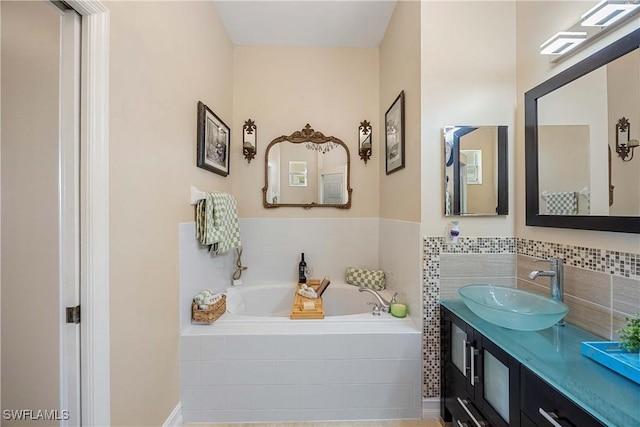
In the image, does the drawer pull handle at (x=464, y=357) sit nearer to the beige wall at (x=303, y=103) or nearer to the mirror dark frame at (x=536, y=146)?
the mirror dark frame at (x=536, y=146)

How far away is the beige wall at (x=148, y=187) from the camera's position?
3.81ft

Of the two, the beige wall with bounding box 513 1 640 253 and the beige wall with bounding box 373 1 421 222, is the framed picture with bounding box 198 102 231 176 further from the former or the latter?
the beige wall with bounding box 513 1 640 253

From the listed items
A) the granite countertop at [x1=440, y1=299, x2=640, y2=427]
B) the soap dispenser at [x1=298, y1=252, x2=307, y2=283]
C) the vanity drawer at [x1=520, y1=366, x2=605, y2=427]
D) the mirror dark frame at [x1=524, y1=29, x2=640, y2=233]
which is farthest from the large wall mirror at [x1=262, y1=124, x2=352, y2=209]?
the vanity drawer at [x1=520, y1=366, x2=605, y2=427]

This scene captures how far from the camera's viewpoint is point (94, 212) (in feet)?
3.40

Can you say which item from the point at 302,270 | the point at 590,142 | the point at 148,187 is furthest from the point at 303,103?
the point at 590,142

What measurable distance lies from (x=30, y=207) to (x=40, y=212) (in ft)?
0.11

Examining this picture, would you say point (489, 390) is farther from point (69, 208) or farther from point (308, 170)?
point (308, 170)

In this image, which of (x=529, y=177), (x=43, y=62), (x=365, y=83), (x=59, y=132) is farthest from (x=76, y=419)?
(x=365, y=83)

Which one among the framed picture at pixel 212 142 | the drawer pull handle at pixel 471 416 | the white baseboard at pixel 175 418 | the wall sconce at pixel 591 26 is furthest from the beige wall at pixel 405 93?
the white baseboard at pixel 175 418

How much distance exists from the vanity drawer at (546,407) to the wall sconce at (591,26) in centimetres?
147

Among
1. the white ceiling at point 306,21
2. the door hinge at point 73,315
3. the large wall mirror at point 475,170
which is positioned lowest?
the door hinge at point 73,315

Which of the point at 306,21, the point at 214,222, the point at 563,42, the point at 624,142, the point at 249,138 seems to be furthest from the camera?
the point at 249,138

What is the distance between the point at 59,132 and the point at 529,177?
2.29m

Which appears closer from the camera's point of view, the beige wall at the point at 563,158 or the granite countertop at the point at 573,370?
the granite countertop at the point at 573,370
